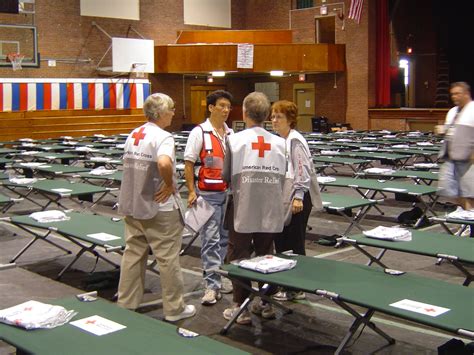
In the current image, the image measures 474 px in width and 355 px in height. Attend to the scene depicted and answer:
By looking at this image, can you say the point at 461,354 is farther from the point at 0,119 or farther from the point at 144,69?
the point at 144,69

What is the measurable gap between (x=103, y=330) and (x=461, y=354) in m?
1.84

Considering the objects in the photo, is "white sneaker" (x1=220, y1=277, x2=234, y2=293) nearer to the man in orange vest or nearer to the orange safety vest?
the man in orange vest

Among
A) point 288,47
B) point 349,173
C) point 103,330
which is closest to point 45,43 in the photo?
point 288,47

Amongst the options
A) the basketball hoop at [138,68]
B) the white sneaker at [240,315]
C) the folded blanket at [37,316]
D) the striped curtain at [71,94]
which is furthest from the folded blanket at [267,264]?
the basketball hoop at [138,68]

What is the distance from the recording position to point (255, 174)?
423 cm

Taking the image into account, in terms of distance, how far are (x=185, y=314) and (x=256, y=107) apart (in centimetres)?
146

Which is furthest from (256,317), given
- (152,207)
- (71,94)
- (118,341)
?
(71,94)

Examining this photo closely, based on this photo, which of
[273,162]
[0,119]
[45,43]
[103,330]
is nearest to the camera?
[103,330]

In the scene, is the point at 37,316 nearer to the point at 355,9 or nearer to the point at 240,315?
Answer: the point at 240,315

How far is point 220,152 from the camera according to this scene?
4.90 m

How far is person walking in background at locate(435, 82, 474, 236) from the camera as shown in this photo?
6.08 meters

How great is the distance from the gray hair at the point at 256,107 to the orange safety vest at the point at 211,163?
66 centimetres

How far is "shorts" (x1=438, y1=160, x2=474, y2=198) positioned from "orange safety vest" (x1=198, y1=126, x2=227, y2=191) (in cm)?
249

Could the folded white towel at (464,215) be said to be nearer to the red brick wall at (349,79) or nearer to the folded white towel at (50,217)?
the folded white towel at (50,217)
